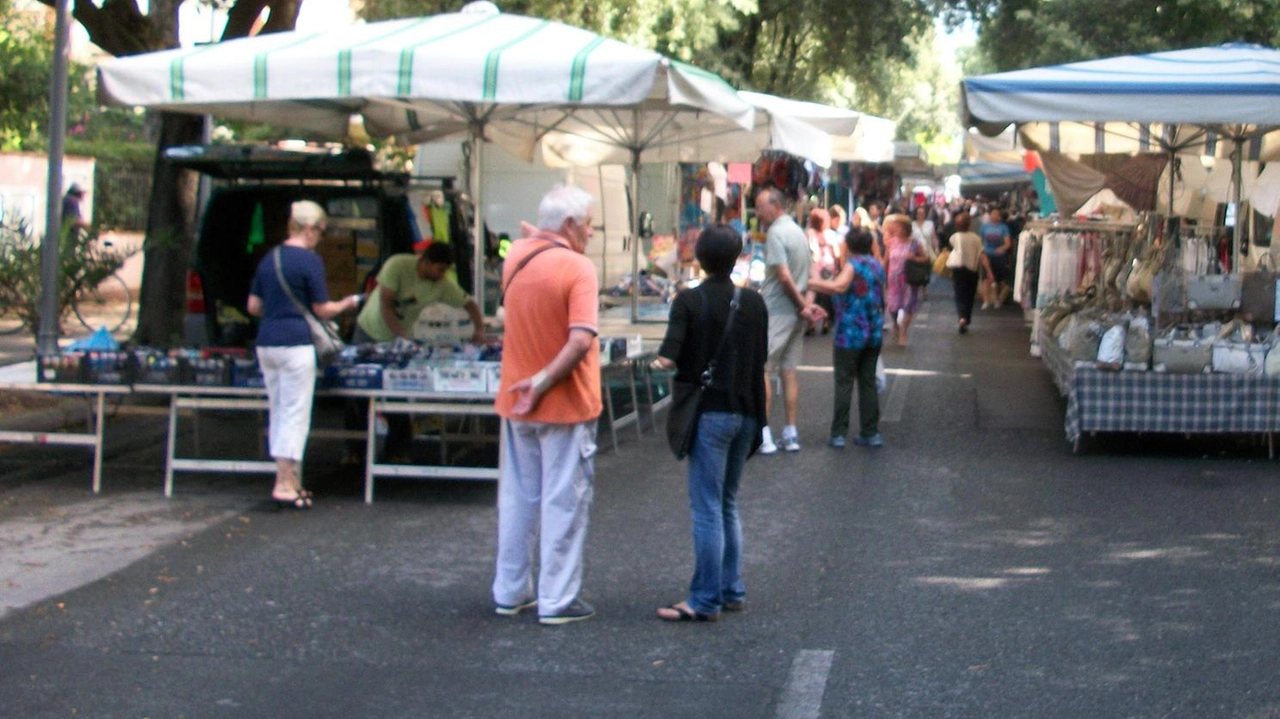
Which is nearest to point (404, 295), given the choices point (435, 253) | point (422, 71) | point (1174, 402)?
point (435, 253)

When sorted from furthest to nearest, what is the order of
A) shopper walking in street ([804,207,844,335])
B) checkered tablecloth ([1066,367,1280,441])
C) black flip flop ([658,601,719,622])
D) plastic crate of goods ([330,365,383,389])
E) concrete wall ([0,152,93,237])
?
concrete wall ([0,152,93,237]) < shopper walking in street ([804,207,844,335]) < checkered tablecloth ([1066,367,1280,441]) < plastic crate of goods ([330,365,383,389]) < black flip flop ([658,601,719,622])

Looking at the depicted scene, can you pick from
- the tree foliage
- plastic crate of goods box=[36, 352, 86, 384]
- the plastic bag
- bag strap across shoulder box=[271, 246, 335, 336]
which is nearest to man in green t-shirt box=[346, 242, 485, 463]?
bag strap across shoulder box=[271, 246, 335, 336]

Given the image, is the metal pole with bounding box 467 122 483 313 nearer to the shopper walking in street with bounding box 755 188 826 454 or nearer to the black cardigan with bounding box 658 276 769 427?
the shopper walking in street with bounding box 755 188 826 454

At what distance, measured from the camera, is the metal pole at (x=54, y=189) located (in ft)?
34.2

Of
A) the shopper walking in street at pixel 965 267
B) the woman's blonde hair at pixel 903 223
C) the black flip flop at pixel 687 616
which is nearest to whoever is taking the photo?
the black flip flop at pixel 687 616

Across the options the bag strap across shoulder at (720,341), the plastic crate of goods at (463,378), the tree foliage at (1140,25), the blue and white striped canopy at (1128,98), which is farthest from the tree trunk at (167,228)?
the tree foliage at (1140,25)

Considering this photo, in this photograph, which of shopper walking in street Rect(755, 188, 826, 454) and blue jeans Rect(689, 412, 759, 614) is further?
shopper walking in street Rect(755, 188, 826, 454)

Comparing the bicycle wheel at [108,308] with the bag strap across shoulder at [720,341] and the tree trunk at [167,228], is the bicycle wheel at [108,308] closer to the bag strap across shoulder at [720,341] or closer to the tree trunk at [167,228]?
the tree trunk at [167,228]

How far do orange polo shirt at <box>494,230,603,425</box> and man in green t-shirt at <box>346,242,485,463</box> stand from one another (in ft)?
11.0

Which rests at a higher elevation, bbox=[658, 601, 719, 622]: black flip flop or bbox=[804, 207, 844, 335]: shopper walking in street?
bbox=[804, 207, 844, 335]: shopper walking in street

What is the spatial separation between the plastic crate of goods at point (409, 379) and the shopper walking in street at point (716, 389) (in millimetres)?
2628

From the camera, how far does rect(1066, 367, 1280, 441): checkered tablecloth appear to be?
1007cm

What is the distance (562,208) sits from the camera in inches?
244

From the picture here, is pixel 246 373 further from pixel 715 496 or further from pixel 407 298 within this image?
pixel 715 496
